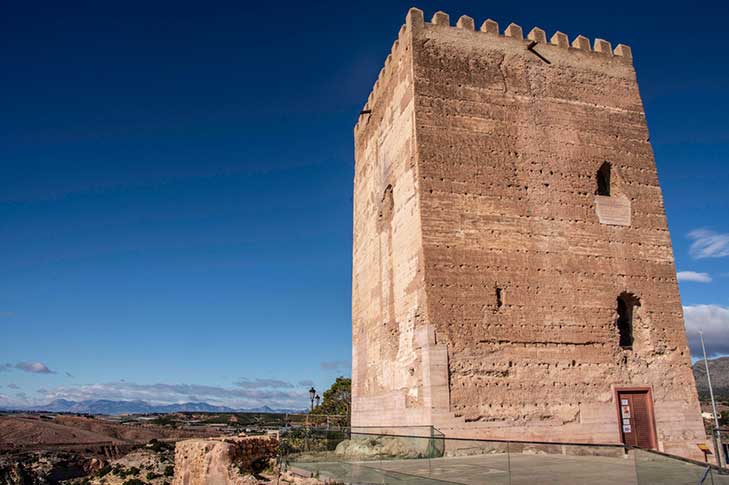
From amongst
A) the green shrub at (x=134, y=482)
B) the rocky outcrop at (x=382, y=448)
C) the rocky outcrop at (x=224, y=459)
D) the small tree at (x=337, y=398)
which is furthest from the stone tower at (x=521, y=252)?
the green shrub at (x=134, y=482)

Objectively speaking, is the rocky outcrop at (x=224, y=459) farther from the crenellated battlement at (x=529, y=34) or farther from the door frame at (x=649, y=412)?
the crenellated battlement at (x=529, y=34)

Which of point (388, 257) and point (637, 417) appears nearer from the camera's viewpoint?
point (637, 417)

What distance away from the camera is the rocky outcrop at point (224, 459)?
43.8ft

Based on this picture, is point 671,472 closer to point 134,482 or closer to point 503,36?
point 503,36

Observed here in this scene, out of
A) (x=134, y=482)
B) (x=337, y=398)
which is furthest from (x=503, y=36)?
(x=134, y=482)

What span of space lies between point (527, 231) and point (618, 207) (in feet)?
10.2

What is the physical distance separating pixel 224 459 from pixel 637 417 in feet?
33.7

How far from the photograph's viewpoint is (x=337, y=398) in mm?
34688

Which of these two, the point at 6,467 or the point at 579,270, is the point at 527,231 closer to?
the point at 579,270

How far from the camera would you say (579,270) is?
1466 centimetres

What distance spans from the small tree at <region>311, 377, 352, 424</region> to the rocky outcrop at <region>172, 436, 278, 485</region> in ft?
59.7

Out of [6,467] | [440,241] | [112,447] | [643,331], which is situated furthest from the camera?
[112,447]

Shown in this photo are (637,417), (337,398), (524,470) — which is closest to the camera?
(524,470)

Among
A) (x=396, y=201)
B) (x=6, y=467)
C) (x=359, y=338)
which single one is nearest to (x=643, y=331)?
(x=396, y=201)
